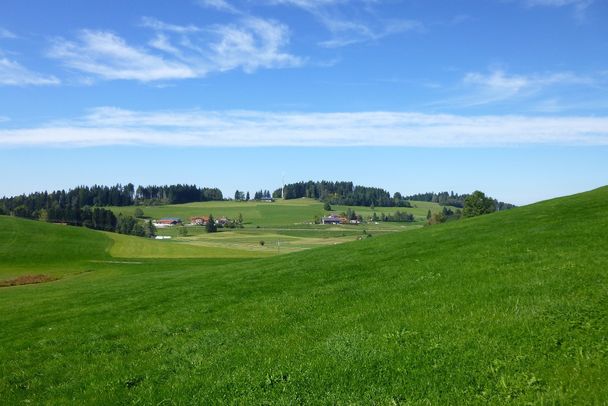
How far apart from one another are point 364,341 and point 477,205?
126 meters

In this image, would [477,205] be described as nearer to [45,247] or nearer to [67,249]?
[67,249]

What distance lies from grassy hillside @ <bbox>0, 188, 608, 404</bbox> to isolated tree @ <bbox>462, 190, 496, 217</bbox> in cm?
10906

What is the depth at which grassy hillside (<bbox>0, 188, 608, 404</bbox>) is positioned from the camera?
9.55m

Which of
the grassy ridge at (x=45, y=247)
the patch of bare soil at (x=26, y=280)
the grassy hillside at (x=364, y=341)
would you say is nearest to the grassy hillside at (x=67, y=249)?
the grassy ridge at (x=45, y=247)

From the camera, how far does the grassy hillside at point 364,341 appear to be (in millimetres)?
9555

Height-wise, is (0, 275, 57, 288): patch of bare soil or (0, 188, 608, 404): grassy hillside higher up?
(0, 188, 608, 404): grassy hillside

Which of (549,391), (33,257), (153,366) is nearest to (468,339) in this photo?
(549,391)

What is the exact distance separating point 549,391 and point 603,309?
14.1 feet

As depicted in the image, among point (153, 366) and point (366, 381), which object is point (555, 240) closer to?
point (366, 381)

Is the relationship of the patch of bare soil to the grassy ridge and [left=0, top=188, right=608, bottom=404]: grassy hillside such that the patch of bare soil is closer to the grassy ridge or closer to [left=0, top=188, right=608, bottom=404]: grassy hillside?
the grassy ridge

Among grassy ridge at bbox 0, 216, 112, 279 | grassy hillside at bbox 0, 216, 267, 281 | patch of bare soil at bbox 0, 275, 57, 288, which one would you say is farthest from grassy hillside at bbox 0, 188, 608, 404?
grassy hillside at bbox 0, 216, 267, 281

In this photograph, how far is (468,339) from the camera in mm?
11023

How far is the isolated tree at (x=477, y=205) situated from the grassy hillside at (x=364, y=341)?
109 metres

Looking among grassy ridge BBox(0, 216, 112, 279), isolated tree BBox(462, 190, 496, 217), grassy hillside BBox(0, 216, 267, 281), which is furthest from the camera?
isolated tree BBox(462, 190, 496, 217)
